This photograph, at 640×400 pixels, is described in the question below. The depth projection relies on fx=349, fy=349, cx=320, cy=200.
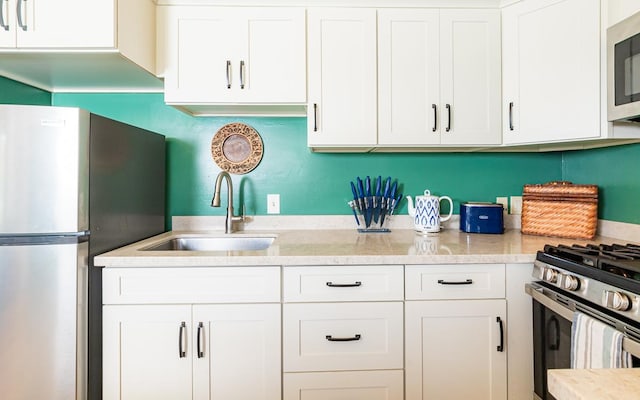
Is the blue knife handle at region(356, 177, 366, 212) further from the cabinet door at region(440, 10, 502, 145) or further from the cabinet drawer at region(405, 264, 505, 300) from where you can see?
the cabinet drawer at region(405, 264, 505, 300)

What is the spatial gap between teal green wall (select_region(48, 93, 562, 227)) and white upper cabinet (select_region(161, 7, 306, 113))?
357 millimetres

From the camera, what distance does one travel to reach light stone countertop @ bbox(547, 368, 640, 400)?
454mm

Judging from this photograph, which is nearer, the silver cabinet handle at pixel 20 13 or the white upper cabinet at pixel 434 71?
the silver cabinet handle at pixel 20 13

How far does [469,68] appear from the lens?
1785mm

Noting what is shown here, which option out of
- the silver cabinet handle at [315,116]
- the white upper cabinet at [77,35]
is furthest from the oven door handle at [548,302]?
the white upper cabinet at [77,35]

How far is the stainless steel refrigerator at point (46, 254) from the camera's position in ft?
4.11

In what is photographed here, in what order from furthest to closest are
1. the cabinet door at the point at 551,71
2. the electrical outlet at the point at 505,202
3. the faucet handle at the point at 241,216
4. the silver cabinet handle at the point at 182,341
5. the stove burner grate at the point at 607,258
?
the electrical outlet at the point at 505,202 < the faucet handle at the point at 241,216 < the cabinet door at the point at 551,71 < the silver cabinet handle at the point at 182,341 < the stove burner grate at the point at 607,258

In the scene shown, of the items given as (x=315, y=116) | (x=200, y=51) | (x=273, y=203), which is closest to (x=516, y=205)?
(x=315, y=116)

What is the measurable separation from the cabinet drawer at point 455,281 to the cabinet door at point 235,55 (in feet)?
3.37

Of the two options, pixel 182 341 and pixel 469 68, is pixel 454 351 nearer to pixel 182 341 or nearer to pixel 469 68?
pixel 182 341

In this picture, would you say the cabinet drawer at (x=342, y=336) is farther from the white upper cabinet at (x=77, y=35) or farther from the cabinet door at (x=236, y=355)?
the white upper cabinet at (x=77, y=35)

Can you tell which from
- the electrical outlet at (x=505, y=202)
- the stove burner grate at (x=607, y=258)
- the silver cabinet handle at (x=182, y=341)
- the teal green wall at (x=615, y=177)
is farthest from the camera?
the electrical outlet at (x=505, y=202)

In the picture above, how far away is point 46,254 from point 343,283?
3.62ft

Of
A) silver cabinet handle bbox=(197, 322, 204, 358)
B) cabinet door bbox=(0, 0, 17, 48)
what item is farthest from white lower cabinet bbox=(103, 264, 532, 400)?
cabinet door bbox=(0, 0, 17, 48)
